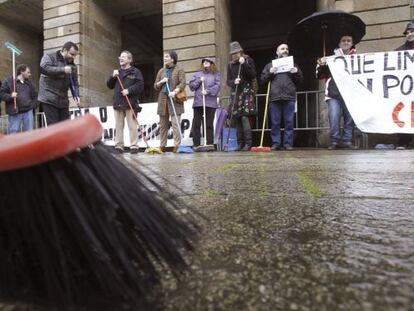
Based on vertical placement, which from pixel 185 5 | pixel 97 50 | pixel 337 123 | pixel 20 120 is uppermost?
pixel 185 5

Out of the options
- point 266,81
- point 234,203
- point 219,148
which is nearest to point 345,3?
point 266,81

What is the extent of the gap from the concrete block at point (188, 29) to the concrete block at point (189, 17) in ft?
0.33

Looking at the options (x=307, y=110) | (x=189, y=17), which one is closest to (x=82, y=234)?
(x=307, y=110)

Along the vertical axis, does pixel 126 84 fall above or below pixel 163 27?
below

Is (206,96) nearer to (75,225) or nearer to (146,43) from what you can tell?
(75,225)

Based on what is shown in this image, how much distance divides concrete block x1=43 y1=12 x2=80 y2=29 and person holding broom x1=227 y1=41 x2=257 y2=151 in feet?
22.5

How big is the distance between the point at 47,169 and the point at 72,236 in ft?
0.32

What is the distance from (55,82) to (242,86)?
9.76ft

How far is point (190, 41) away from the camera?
1154cm

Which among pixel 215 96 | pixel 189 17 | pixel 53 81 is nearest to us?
pixel 53 81

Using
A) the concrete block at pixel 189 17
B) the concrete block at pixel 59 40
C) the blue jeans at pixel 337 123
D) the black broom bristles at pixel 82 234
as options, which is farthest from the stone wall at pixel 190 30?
the black broom bristles at pixel 82 234

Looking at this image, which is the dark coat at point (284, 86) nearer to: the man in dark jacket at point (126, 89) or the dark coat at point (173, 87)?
the dark coat at point (173, 87)

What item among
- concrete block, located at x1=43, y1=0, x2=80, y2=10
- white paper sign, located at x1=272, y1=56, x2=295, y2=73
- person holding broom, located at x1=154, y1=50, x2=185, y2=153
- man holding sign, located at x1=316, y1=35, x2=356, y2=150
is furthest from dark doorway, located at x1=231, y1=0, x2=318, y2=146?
person holding broom, located at x1=154, y1=50, x2=185, y2=153

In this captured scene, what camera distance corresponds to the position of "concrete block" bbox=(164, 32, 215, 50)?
1130cm
